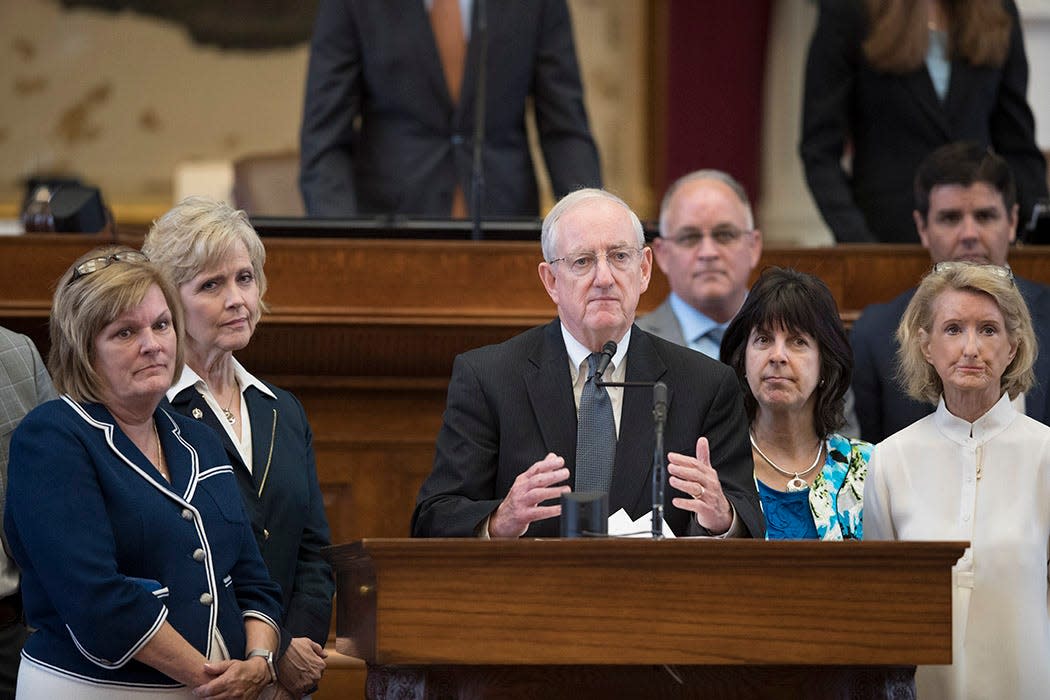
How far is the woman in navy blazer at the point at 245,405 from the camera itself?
10.1ft

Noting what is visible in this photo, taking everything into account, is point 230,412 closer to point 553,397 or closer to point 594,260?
point 553,397

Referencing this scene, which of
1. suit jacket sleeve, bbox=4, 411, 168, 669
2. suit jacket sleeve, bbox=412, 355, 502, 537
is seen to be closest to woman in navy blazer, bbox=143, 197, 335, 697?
suit jacket sleeve, bbox=412, 355, 502, 537

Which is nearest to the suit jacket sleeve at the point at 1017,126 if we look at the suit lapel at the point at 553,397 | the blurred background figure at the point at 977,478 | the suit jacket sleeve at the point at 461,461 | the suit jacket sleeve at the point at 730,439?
the blurred background figure at the point at 977,478

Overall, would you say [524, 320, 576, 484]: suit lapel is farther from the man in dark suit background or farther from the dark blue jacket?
the man in dark suit background

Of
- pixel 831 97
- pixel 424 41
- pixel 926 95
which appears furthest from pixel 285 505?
pixel 926 95

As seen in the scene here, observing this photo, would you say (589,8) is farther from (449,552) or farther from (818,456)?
(449,552)

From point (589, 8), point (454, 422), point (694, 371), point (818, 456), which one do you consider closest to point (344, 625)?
point (454, 422)

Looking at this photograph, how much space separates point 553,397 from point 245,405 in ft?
2.05

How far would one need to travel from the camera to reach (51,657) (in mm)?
2635

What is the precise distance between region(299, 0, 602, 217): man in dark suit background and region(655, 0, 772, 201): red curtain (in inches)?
132

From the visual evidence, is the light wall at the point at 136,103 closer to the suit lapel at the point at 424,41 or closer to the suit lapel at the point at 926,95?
the suit lapel at the point at 926,95

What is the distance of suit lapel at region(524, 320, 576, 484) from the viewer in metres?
2.92

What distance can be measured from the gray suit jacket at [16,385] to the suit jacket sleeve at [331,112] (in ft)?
4.64

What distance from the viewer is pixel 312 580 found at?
123 inches
